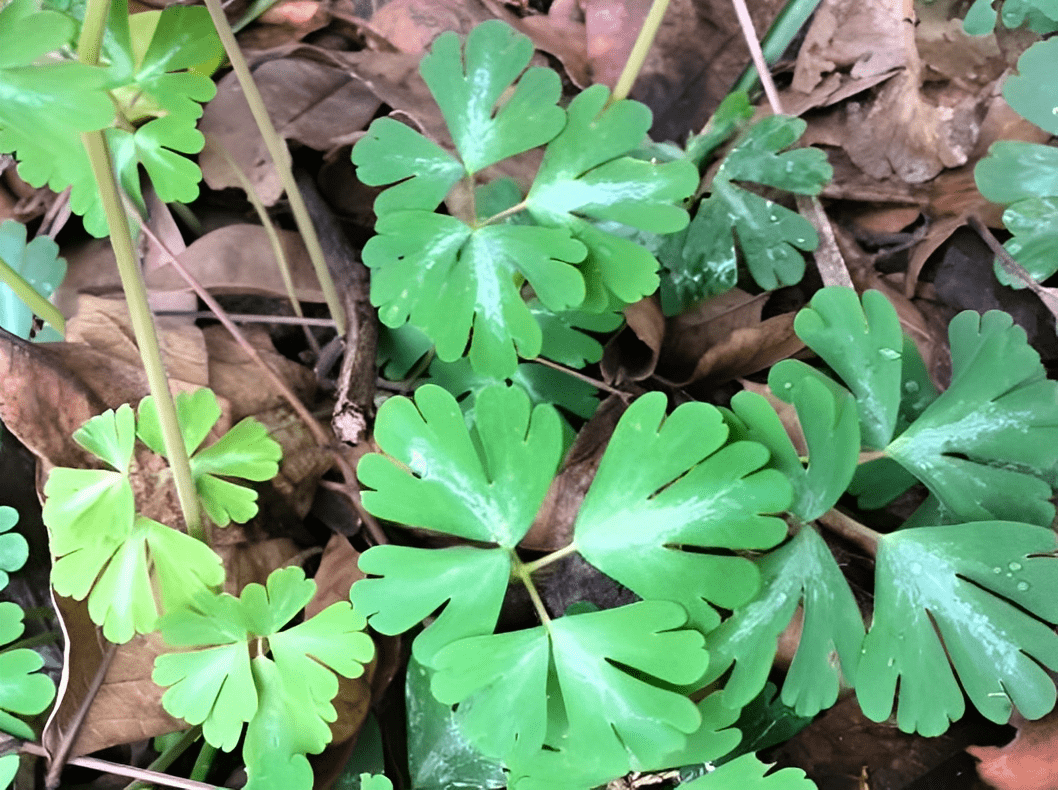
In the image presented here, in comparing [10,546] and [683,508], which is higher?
[683,508]

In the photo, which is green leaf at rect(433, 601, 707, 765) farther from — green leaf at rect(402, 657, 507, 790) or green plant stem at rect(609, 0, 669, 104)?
green plant stem at rect(609, 0, 669, 104)

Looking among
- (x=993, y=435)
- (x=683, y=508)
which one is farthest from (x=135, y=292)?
(x=993, y=435)

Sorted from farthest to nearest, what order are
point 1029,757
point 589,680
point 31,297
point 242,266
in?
1. point 242,266
2. point 31,297
3. point 1029,757
4. point 589,680

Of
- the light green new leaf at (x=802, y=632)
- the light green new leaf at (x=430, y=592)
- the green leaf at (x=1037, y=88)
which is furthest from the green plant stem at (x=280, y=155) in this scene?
the green leaf at (x=1037, y=88)

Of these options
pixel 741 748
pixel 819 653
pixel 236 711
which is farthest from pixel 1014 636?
pixel 236 711

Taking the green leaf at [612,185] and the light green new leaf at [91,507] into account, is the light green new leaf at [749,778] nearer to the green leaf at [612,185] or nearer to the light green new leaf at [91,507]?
the green leaf at [612,185]

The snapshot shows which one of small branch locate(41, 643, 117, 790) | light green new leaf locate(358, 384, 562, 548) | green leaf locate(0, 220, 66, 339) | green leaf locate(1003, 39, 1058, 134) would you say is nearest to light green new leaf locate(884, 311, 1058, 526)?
green leaf locate(1003, 39, 1058, 134)

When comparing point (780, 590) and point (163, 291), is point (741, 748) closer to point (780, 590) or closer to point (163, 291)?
point (780, 590)

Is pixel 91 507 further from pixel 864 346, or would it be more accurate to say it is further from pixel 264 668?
pixel 864 346
